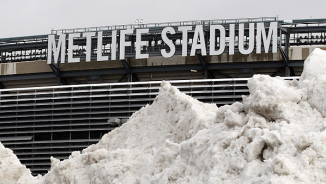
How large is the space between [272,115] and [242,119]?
0.46 meters

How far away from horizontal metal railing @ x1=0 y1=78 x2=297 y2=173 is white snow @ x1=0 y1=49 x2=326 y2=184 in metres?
15.6

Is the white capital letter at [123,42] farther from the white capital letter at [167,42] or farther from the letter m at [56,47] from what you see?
the letter m at [56,47]

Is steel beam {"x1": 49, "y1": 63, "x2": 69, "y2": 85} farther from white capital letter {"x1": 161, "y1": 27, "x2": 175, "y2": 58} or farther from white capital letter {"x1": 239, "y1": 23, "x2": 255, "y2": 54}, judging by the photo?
white capital letter {"x1": 239, "y1": 23, "x2": 255, "y2": 54}

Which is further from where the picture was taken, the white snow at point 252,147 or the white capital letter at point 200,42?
the white capital letter at point 200,42

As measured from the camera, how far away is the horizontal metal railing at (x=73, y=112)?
84.8 ft

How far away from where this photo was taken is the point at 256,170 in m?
6.45

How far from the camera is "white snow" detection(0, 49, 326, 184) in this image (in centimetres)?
621

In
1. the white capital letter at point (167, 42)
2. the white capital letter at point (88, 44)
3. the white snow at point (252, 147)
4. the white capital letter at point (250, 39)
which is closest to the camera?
the white snow at point (252, 147)

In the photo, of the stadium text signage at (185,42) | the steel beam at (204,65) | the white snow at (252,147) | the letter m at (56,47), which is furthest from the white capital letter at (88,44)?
the white snow at (252,147)

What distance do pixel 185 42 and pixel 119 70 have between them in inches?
161

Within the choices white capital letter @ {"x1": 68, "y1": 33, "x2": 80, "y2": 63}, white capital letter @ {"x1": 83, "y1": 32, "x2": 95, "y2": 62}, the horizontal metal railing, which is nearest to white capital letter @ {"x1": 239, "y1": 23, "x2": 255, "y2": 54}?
the horizontal metal railing

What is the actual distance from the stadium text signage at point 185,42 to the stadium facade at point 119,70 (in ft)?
0.16

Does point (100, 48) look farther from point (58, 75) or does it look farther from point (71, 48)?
point (58, 75)

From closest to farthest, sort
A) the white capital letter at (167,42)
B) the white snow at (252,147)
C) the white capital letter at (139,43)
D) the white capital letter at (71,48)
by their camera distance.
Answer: the white snow at (252,147)
the white capital letter at (167,42)
the white capital letter at (139,43)
the white capital letter at (71,48)
